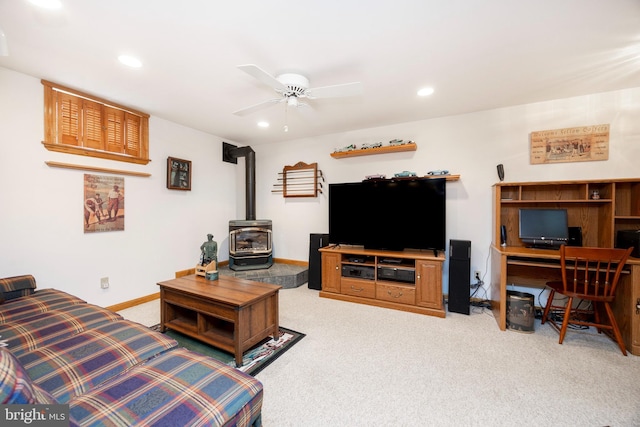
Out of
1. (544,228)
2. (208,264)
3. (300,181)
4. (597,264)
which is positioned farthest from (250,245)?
(597,264)

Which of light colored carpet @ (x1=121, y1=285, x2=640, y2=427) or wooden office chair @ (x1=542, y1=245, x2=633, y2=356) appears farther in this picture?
wooden office chair @ (x1=542, y1=245, x2=633, y2=356)

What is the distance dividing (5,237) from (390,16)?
366cm

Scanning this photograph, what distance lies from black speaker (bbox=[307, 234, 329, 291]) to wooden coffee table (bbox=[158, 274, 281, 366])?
1.49 m

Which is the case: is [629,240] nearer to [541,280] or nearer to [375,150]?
[541,280]

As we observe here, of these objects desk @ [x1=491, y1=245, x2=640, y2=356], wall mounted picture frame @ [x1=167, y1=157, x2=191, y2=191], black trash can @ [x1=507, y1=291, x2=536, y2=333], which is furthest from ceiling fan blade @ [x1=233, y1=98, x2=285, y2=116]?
black trash can @ [x1=507, y1=291, x2=536, y2=333]

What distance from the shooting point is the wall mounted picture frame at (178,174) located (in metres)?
3.57

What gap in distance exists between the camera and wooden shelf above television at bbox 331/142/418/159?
3430 mm

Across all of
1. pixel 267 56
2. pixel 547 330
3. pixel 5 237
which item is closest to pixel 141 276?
pixel 5 237

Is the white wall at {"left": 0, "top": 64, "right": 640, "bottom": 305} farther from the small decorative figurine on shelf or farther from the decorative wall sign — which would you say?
the small decorative figurine on shelf

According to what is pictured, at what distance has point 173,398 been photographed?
39.9 inches

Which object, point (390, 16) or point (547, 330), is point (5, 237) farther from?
point (547, 330)

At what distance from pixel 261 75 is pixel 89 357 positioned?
198cm

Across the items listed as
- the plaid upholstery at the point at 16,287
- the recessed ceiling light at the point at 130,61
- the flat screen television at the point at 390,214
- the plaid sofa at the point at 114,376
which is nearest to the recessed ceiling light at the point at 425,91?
the flat screen television at the point at 390,214

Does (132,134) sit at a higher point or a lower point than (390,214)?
higher
